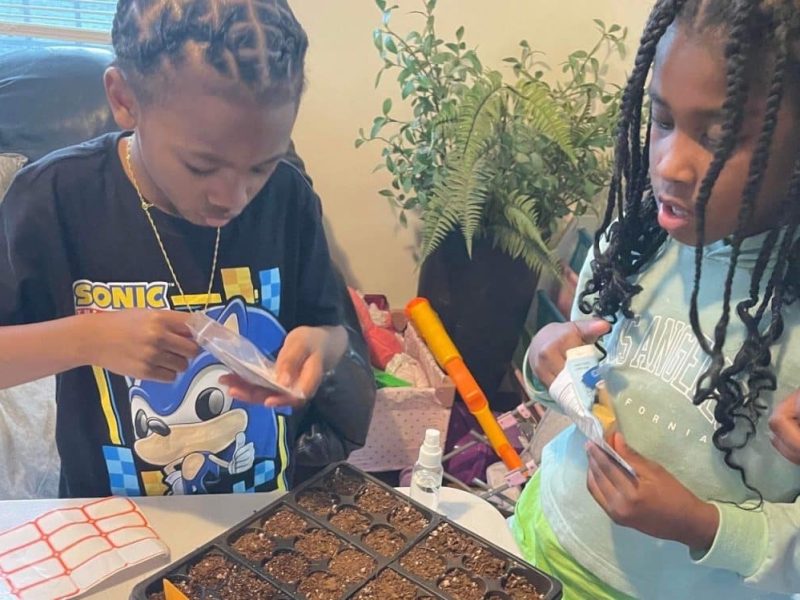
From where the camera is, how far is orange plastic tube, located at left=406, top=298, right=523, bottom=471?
202 centimetres

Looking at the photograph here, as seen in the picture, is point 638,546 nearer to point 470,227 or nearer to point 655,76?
point 655,76

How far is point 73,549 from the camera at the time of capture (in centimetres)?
89

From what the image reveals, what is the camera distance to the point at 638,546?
0.93 metres

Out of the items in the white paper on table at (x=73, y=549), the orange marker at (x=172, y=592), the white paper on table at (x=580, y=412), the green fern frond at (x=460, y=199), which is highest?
the white paper on table at (x=580, y=412)

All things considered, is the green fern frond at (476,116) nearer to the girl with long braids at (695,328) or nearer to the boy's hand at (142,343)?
the girl with long braids at (695,328)

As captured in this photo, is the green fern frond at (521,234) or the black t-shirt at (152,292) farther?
the green fern frond at (521,234)

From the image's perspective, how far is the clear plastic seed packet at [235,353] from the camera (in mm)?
869

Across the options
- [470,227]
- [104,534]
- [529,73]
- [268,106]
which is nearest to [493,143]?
[470,227]

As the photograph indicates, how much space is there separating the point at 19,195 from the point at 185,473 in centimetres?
41

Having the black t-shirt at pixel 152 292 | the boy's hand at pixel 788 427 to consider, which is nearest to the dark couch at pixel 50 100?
the black t-shirt at pixel 152 292

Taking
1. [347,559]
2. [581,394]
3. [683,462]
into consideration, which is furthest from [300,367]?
[683,462]

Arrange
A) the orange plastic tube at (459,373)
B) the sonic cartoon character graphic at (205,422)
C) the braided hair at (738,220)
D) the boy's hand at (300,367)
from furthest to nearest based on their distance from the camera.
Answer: the orange plastic tube at (459,373) → the sonic cartoon character graphic at (205,422) → the boy's hand at (300,367) → the braided hair at (738,220)

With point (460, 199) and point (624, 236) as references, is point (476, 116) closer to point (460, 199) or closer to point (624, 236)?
point (460, 199)

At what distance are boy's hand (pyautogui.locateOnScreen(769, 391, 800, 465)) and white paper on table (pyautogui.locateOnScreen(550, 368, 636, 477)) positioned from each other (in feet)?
0.47
